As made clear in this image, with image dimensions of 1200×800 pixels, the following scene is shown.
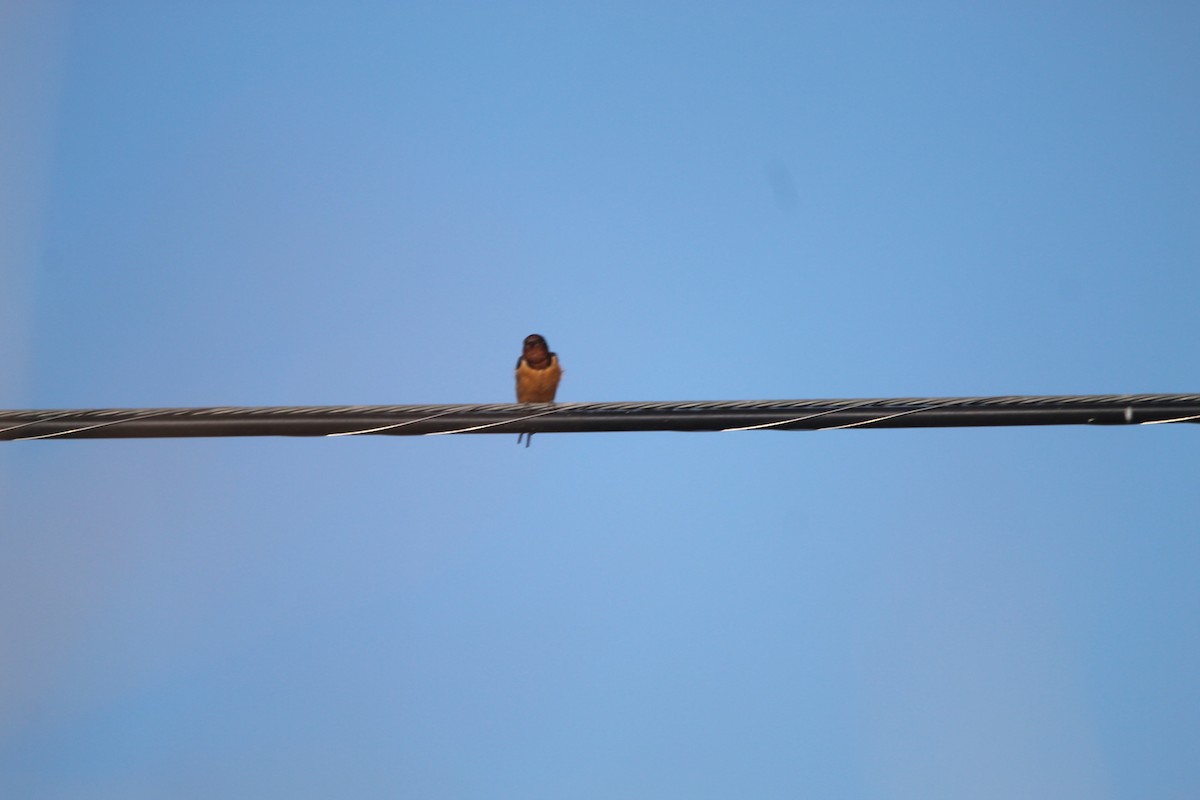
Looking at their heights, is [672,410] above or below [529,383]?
below

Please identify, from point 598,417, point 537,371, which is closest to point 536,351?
point 537,371

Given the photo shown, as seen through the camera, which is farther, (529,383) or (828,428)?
(529,383)

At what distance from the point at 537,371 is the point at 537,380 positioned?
94mm

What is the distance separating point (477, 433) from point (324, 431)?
2.02ft

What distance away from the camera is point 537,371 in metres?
10.8

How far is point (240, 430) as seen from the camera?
538cm

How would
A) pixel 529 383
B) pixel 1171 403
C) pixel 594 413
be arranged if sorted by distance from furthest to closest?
pixel 529 383 < pixel 594 413 < pixel 1171 403

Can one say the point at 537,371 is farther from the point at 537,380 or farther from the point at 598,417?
the point at 598,417

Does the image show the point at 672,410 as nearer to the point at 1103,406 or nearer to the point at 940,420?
Result: the point at 940,420

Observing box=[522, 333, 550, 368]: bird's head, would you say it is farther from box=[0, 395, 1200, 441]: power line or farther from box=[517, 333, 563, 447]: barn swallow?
box=[0, 395, 1200, 441]: power line

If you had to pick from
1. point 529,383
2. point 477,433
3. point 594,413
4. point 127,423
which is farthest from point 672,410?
point 529,383

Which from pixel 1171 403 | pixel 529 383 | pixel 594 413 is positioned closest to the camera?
pixel 1171 403

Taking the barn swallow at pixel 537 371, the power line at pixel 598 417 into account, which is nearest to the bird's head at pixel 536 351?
the barn swallow at pixel 537 371

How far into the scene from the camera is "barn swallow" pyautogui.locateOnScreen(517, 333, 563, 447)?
1064 centimetres
